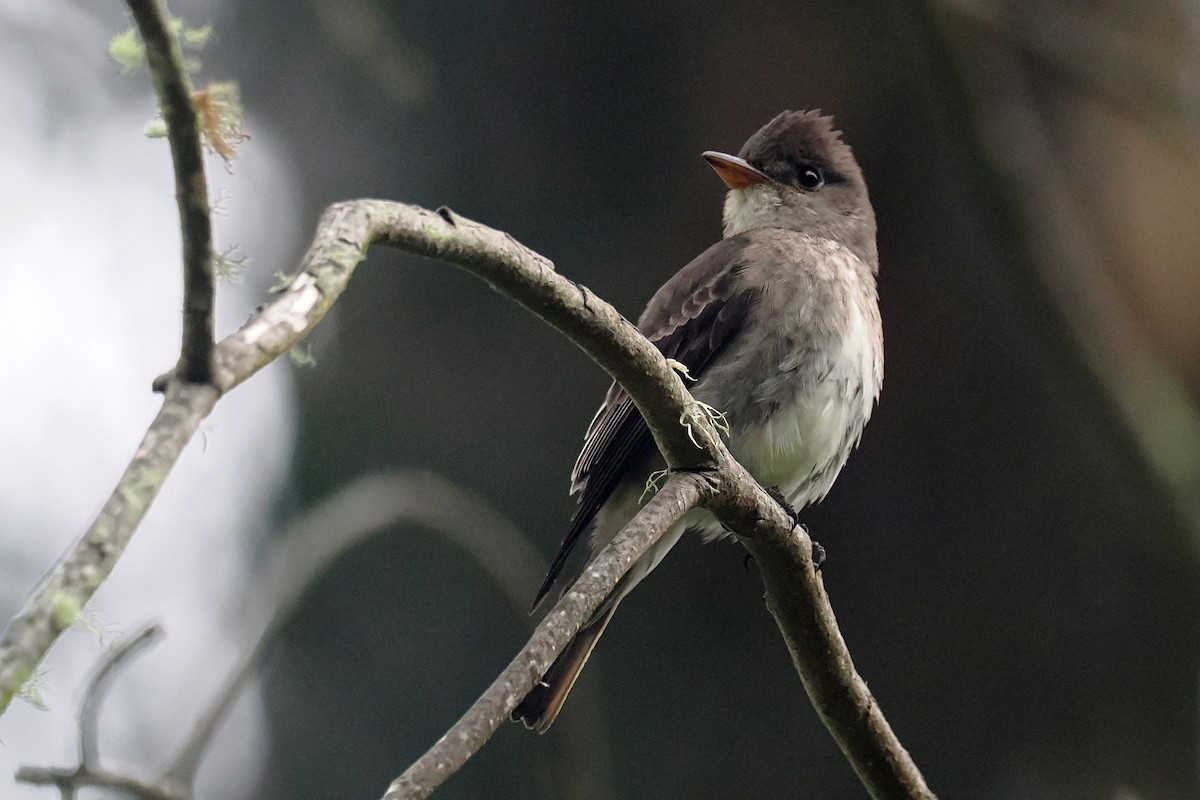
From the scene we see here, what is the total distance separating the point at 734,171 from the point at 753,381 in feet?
3.53

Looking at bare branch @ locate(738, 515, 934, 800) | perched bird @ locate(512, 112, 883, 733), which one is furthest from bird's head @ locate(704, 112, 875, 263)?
bare branch @ locate(738, 515, 934, 800)

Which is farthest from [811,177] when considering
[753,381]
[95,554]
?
[95,554]

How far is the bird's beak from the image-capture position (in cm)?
456

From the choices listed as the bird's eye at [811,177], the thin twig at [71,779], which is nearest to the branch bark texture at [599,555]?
the thin twig at [71,779]

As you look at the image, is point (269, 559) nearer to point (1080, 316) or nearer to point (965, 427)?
point (965, 427)

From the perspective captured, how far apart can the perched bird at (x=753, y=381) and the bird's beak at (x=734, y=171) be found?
0.31m

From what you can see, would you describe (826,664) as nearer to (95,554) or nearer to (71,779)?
(71,779)

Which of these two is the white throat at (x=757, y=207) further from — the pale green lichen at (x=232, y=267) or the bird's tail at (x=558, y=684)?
the pale green lichen at (x=232, y=267)

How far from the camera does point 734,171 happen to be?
461 cm

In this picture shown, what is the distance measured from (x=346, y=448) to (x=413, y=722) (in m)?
1.17

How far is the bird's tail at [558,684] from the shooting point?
356cm

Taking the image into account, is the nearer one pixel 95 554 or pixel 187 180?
pixel 95 554

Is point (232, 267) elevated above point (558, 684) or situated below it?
above

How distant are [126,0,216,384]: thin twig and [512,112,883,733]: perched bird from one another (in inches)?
85.8
